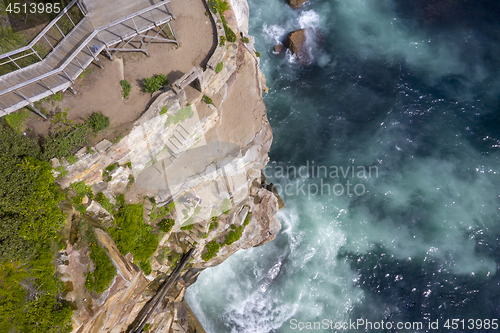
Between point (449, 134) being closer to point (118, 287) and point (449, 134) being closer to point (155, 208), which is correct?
point (155, 208)

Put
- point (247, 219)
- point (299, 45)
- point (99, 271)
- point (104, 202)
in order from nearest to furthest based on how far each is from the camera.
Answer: point (99, 271), point (104, 202), point (247, 219), point (299, 45)

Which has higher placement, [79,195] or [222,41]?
[222,41]

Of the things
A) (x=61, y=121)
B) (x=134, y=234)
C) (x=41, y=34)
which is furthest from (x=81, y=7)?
(x=134, y=234)

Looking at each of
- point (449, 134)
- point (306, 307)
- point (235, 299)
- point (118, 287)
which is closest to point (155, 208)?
point (118, 287)

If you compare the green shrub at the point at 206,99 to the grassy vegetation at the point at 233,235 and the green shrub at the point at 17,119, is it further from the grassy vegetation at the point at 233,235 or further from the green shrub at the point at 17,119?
the green shrub at the point at 17,119

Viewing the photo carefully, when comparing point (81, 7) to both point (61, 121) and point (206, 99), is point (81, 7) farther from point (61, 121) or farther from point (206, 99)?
point (206, 99)

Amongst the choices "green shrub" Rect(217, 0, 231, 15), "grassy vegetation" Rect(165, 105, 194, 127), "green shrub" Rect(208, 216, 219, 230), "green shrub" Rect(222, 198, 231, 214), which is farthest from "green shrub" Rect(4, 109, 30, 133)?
"green shrub" Rect(217, 0, 231, 15)

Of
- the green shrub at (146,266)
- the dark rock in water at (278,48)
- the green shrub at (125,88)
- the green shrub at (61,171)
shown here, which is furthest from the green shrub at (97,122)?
the dark rock in water at (278,48)
